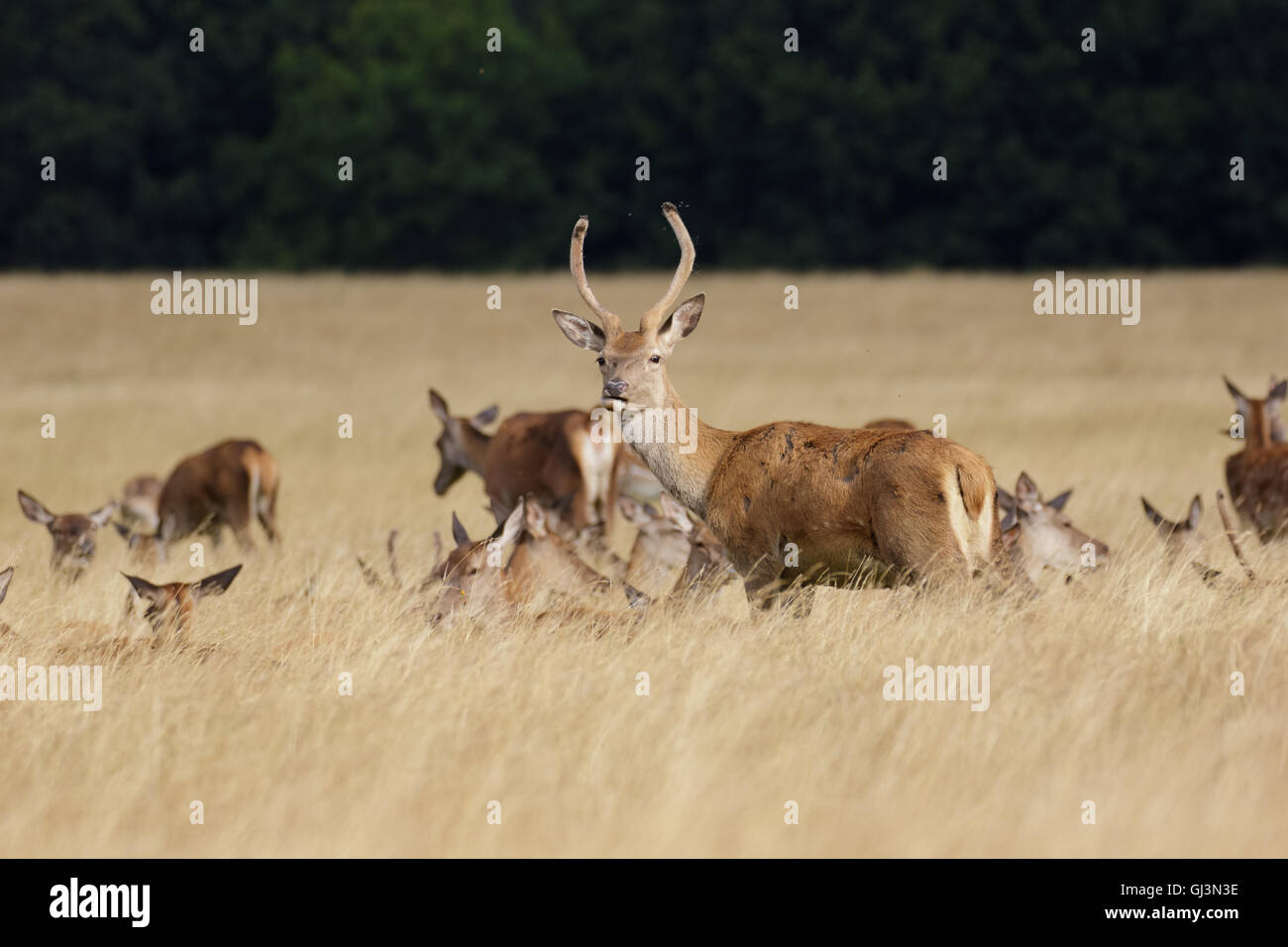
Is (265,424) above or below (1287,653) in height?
above

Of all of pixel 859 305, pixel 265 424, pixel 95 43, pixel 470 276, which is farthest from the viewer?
pixel 95 43

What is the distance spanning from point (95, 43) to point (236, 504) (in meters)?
35.0

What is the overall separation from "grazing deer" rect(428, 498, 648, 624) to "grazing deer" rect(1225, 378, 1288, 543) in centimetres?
360

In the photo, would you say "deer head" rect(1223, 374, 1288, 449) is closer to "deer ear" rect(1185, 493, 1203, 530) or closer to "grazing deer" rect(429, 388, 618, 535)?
"deer ear" rect(1185, 493, 1203, 530)

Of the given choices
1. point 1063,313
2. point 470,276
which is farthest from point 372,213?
point 1063,313

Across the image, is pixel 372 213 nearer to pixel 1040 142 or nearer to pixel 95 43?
pixel 95 43

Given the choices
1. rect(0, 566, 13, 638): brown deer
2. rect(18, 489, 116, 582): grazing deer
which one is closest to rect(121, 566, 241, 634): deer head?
rect(0, 566, 13, 638): brown deer

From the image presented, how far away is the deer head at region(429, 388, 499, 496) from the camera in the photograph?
40.0ft

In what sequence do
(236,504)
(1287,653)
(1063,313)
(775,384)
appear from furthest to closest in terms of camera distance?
(1063,313) → (775,384) → (236,504) → (1287,653)

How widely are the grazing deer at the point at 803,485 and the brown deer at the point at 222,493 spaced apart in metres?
4.66

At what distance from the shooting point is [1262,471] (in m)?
9.78

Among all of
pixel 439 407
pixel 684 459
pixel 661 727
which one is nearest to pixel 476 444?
pixel 439 407
